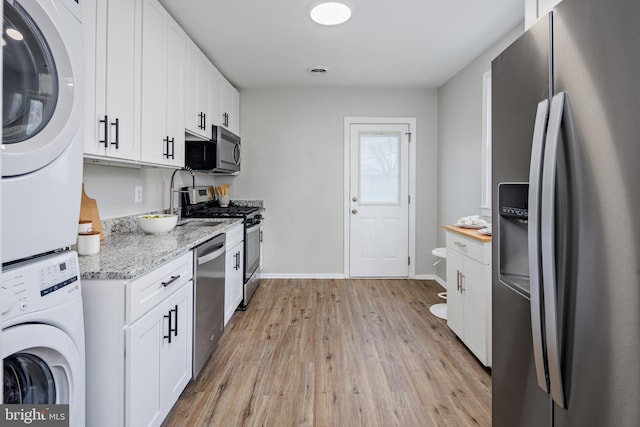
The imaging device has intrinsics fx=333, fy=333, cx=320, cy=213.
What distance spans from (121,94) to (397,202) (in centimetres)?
343

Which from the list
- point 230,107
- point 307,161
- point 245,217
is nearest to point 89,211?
point 245,217

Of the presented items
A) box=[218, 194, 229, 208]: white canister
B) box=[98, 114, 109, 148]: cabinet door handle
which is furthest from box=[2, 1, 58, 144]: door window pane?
box=[218, 194, 229, 208]: white canister

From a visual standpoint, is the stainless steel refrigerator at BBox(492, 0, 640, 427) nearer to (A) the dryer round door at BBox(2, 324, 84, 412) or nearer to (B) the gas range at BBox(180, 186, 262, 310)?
(A) the dryer round door at BBox(2, 324, 84, 412)

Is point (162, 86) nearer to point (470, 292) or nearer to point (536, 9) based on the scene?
point (536, 9)

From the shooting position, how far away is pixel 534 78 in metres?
0.95

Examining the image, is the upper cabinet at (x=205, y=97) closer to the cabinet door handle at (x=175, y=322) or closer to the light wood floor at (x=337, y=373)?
the cabinet door handle at (x=175, y=322)

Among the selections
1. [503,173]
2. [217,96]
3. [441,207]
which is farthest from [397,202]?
[503,173]

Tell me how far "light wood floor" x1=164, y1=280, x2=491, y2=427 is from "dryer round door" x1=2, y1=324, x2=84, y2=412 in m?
0.83

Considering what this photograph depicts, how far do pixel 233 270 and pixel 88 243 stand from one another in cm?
147

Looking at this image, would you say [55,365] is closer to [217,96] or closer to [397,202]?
[217,96]

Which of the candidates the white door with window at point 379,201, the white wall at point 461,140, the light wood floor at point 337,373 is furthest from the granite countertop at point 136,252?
the white wall at point 461,140

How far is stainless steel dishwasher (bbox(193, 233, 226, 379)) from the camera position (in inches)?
77.4

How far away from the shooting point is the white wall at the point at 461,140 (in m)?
3.28

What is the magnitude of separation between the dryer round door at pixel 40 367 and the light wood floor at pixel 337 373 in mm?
827
